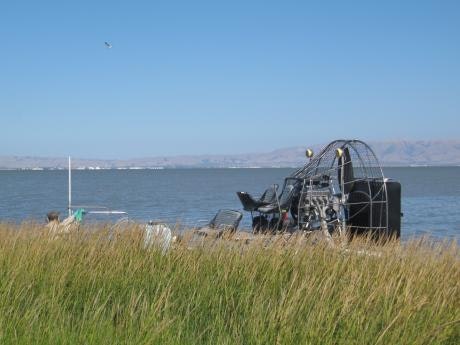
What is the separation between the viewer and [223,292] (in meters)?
7.44

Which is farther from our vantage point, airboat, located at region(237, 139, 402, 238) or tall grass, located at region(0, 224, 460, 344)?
airboat, located at region(237, 139, 402, 238)

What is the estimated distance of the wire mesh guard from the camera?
1422 centimetres

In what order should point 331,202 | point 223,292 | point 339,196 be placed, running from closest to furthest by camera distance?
point 223,292, point 331,202, point 339,196

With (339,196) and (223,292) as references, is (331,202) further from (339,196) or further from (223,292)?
(223,292)

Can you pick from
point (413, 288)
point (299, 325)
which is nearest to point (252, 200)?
point (413, 288)

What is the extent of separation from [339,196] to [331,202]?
37 cm

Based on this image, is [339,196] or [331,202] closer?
[331,202]

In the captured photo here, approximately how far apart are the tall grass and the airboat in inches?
175

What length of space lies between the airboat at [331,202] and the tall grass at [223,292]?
4.45m

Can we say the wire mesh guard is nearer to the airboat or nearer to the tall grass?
A: the airboat

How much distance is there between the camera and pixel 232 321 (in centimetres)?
653

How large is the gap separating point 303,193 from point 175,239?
535 cm

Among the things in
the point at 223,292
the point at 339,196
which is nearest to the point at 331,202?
the point at 339,196

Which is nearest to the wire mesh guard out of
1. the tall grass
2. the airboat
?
the airboat
